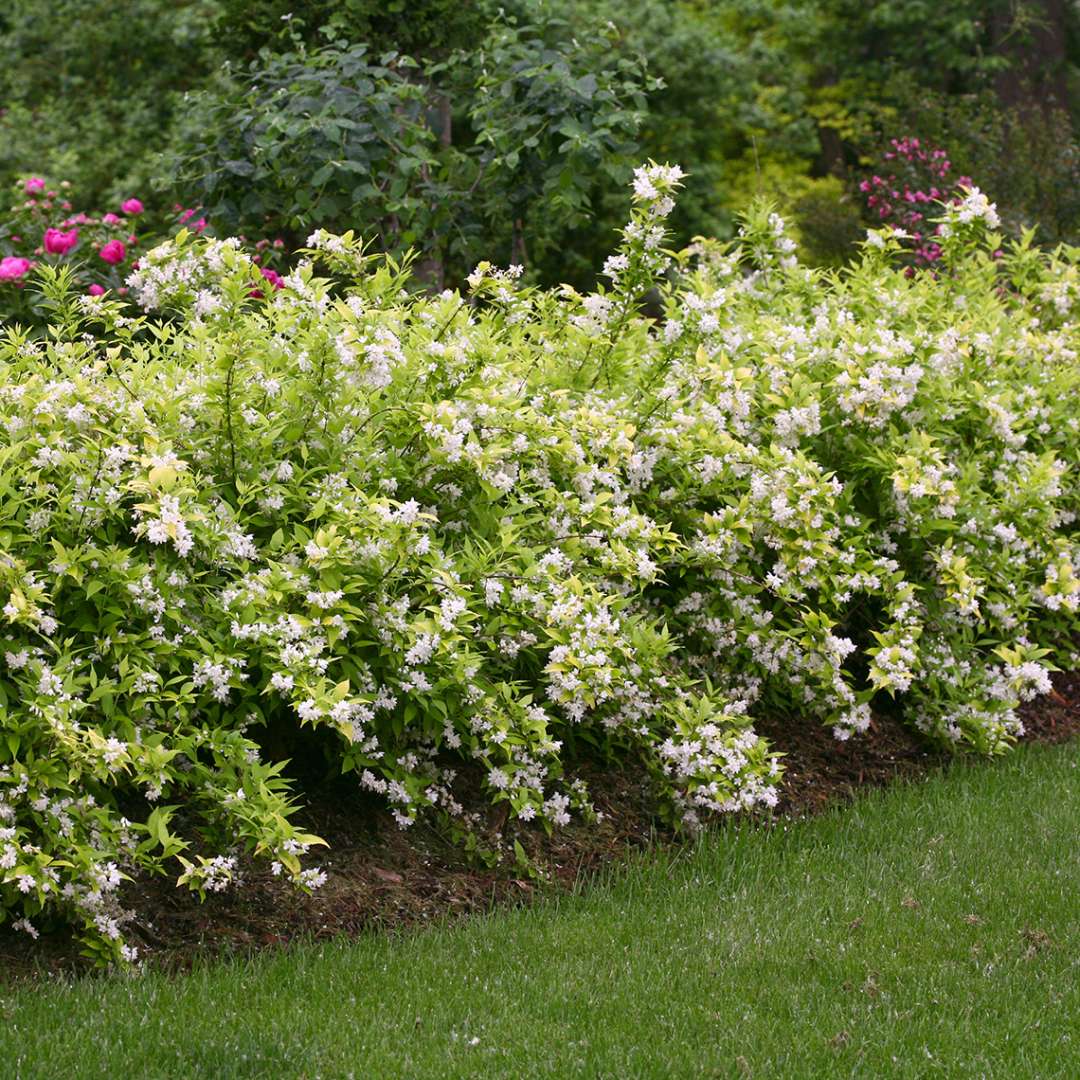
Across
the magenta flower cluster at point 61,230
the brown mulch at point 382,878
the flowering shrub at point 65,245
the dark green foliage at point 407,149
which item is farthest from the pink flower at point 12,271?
the brown mulch at point 382,878

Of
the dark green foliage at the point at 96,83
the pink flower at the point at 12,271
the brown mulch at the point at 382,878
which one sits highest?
the pink flower at the point at 12,271

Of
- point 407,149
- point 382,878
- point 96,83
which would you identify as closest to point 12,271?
point 407,149

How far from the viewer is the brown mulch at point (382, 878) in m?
4.32

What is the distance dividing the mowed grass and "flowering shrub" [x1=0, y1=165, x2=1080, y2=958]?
0.34m

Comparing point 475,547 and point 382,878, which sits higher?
point 475,547

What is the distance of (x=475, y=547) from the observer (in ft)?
16.6

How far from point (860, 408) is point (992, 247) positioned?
188cm

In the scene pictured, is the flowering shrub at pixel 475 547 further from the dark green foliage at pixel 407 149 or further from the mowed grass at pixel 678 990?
the dark green foliage at pixel 407 149

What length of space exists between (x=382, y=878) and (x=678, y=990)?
109 cm

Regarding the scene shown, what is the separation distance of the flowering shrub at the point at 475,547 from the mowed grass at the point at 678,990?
0.34m

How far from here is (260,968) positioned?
4.12m

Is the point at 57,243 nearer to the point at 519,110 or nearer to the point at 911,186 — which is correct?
the point at 519,110

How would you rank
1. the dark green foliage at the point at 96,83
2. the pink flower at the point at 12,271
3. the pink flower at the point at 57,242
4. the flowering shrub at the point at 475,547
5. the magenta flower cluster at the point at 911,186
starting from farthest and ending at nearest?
the dark green foliage at the point at 96,83 → the magenta flower cluster at the point at 911,186 → the pink flower at the point at 57,242 → the pink flower at the point at 12,271 → the flowering shrub at the point at 475,547

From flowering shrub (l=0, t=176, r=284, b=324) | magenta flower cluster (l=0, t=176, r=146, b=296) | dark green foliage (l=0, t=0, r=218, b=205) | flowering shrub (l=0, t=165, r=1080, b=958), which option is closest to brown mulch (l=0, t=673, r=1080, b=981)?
flowering shrub (l=0, t=165, r=1080, b=958)
